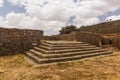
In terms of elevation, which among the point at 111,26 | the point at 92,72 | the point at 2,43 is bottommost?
the point at 92,72

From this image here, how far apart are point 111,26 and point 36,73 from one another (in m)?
15.8

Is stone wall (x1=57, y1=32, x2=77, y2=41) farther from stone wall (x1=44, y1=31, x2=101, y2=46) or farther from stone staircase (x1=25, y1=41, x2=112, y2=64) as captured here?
stone staircase (x1=25, y1=41, x2=112, y2=64)

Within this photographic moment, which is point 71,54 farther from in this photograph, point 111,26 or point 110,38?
point 111,26

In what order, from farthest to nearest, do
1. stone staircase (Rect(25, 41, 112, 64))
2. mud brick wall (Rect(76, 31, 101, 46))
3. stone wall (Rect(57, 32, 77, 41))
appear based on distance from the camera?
mud brick wall (Rect(76, 31, 101, 46))
stone wall (Rect(57, 32, 77, 41))
stone staircase (Rect(25, 41, 112, 64))

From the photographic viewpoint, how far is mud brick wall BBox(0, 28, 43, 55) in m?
8.78

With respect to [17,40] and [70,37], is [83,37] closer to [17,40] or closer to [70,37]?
[70,37]

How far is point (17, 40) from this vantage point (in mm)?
9352

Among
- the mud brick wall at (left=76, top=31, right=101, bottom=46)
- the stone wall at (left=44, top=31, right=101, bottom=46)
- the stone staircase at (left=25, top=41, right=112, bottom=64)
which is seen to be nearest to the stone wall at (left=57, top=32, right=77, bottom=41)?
the stone wall at (left=44, top=31, right=101, bottom=46)

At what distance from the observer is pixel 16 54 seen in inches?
364

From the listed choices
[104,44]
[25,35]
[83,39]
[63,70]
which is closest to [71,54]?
[63,70]

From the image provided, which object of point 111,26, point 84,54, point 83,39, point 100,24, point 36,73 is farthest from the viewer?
point 100,24

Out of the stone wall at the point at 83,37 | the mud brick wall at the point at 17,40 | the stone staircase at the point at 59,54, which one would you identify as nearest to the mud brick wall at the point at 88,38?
the stone wall at the point at 83,37

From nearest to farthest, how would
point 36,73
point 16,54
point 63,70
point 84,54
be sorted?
1. point 36,73
2. point 63,70
3. point 84,54
4. point 16,54

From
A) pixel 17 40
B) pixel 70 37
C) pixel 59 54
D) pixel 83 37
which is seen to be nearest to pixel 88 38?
pixel 83 37
